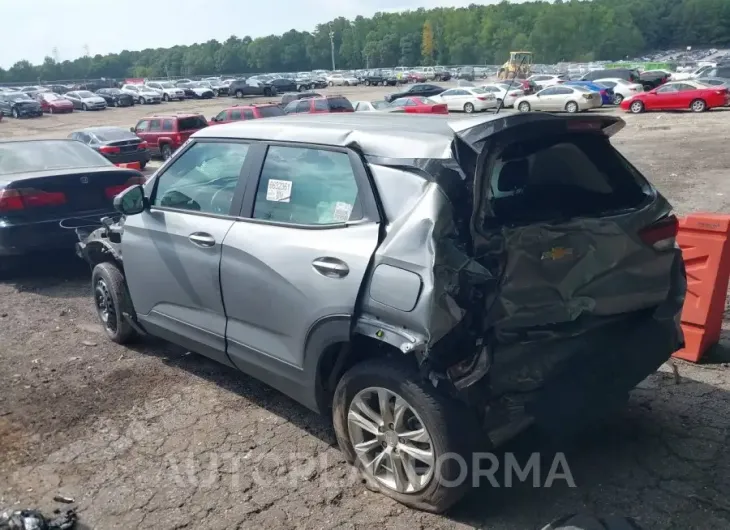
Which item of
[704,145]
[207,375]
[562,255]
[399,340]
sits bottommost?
[704,145]

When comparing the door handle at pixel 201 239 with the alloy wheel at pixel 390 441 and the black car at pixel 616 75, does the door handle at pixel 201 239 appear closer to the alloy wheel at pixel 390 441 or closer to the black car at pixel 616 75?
the alloy wheel at pixel 390 441

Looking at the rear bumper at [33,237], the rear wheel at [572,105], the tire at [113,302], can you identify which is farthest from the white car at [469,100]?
the tire at [113,302]

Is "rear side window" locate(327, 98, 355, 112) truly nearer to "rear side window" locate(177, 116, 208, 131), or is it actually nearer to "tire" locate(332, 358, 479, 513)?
"rear side window" locate(177, 116, 208, 131)

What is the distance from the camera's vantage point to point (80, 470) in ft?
12.5

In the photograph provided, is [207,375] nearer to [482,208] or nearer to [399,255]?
[399,255]

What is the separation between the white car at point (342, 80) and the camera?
72.4 m

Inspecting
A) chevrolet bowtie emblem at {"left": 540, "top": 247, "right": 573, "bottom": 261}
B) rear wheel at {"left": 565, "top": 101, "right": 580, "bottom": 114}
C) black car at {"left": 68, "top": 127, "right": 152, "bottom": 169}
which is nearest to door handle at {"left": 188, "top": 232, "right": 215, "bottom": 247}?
chevrolet bowtie emblem at {"left": 540, "top": 247, "right": 573, "bottom": 261}

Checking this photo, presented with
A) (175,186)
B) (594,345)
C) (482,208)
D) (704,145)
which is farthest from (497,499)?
(704,145)

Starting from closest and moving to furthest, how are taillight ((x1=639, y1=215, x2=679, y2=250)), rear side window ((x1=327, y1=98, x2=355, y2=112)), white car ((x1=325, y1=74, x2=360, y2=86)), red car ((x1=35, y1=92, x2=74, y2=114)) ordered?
taillight ((x1=639, y1=215, x2=679, y2=250)) < rear side window ((x1=327, y1=98, x2=355, y2=112)) < red car ((x1=35, y1=92, x2=74, y2=114)) < white car ((x1=325, y1=74, x2=360, y2=86))

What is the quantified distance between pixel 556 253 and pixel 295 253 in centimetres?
133

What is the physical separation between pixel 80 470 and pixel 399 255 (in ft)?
7.38

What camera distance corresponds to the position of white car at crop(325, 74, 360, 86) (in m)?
72.4

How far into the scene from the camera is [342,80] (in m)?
73.6

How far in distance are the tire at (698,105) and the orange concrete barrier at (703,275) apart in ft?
88.4
